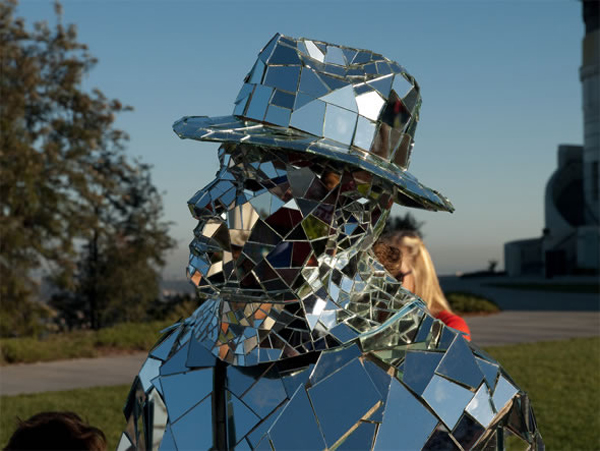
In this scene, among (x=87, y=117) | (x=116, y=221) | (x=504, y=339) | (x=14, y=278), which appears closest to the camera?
(x=504, y=339)

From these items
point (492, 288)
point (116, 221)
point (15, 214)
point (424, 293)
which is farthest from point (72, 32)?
point (492, 288)

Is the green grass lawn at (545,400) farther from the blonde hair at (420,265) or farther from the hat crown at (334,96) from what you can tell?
the hat crown at (334,96)

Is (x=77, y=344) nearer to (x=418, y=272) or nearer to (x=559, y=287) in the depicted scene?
(x=418, y=272)

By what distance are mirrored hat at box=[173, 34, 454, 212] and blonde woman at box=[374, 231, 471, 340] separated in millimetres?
2045

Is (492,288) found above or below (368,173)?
below

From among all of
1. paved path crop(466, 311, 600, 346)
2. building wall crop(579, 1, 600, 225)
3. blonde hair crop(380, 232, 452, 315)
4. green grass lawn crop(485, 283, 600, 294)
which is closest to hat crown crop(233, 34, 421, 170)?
blonde hair crop(380, 232, 452, 315)

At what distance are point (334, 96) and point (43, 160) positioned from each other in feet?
41.9

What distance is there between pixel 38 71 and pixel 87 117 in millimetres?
1528

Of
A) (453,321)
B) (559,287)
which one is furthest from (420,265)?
(559,287)

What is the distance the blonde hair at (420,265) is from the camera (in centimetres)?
392

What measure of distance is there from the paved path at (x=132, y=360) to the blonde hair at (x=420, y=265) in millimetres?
5404

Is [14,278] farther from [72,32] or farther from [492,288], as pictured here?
[492,288]

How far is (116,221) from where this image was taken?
57.5ft

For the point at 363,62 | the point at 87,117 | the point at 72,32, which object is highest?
the point at 72,32
